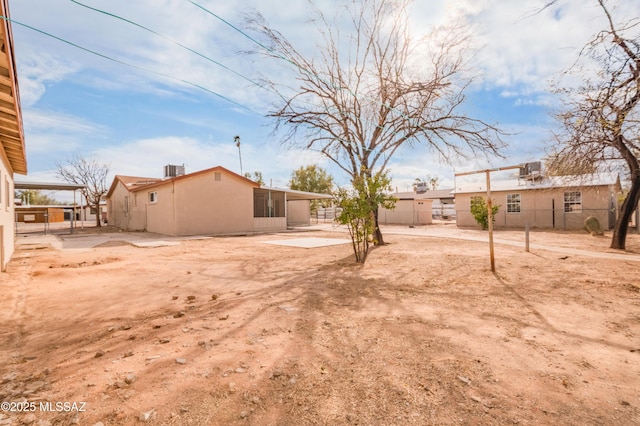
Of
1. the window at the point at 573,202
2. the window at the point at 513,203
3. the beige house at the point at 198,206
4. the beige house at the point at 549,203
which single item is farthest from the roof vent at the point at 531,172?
the beige house at the point at 198,206

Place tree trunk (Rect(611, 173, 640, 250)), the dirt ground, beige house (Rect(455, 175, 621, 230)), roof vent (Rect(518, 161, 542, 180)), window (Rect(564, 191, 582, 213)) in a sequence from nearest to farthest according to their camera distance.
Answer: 1. the dirt ground
2. tree trunk (Rect(611, 173, 640, 250))
3. beige house (Rect(455, 175, 621, 230))
4. window (Rect(564, 191, 582, 213))
5. roof vent (Rect(518, 161, 542, 180))

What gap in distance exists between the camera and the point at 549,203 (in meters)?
20.5

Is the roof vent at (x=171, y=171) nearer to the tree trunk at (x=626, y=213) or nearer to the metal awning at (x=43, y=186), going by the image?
the metal awning at (x=43, y=186)

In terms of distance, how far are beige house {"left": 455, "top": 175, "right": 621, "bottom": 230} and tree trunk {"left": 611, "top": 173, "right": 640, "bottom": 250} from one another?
25.6 ft

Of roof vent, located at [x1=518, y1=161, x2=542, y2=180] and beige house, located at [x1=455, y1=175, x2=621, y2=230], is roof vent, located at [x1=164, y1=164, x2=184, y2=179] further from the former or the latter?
roof vent, located at [x1=518, y1=161, x2=542, y2=180]

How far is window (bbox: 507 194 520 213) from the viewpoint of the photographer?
21938 millimetres

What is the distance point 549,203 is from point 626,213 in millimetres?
11883

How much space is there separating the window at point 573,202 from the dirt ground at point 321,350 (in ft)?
56.2

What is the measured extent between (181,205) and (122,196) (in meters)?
11.7


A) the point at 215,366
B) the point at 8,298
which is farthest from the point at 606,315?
the point at 8,298

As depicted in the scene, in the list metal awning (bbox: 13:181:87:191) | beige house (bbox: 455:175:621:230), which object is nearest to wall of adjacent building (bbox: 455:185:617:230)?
beige house (bbox: 455:175:621:230)

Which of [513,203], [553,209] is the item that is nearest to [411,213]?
[513,203]

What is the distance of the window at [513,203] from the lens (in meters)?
21.9

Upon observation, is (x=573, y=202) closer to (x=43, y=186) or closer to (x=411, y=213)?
(x=411, y=213)
